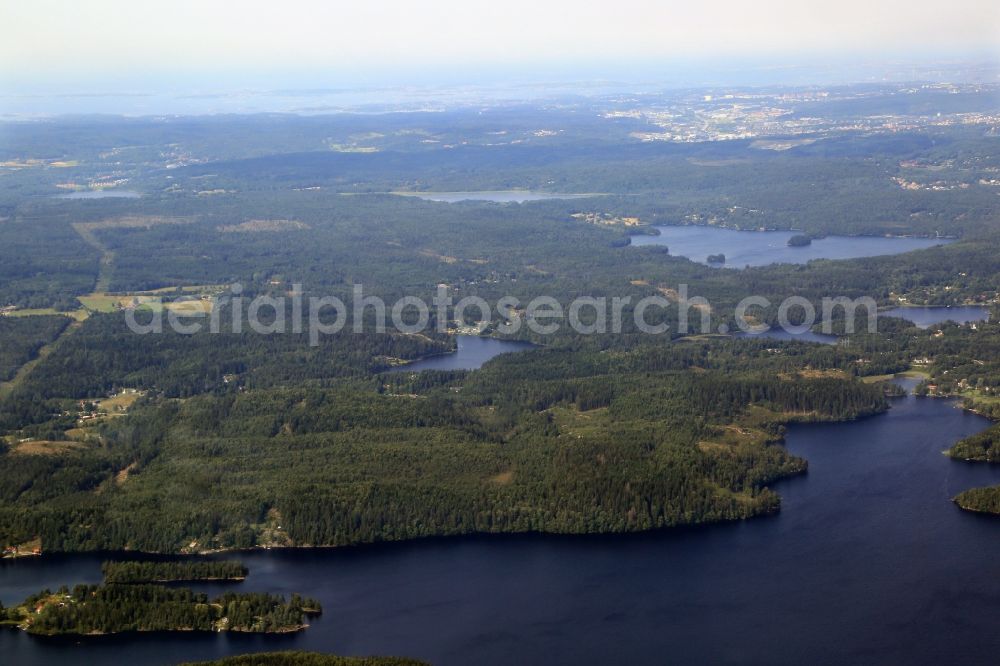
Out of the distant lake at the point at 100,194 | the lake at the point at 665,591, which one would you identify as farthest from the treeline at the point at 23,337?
the distant lake at the point at 100,194

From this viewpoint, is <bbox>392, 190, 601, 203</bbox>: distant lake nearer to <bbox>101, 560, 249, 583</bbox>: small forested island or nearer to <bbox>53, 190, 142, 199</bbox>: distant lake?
<bbox>53, 190, 142, 199</bbox>: distant lake

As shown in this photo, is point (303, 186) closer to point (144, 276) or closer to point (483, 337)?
point (144, 276)

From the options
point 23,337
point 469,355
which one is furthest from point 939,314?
point 23,337

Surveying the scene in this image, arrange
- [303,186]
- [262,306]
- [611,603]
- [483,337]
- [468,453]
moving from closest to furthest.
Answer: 1. [611,603]
2. [468,453]
3. [483,337]
4. [262,306]
5. [303,186]

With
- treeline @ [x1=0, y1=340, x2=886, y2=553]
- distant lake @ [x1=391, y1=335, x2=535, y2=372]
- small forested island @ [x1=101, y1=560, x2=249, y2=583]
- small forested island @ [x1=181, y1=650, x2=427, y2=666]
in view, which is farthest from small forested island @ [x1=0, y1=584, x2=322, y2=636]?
distant lake @ [x1=391, y1=335, x2=535, y2=372]

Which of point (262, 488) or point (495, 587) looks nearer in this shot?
point (495, 587)

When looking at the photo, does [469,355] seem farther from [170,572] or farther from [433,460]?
[170,572]

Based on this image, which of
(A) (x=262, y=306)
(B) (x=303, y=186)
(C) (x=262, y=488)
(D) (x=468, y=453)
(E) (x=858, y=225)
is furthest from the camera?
(B) (x=303, y=186)

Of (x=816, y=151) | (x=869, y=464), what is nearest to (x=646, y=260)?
(x=869, y=464)
